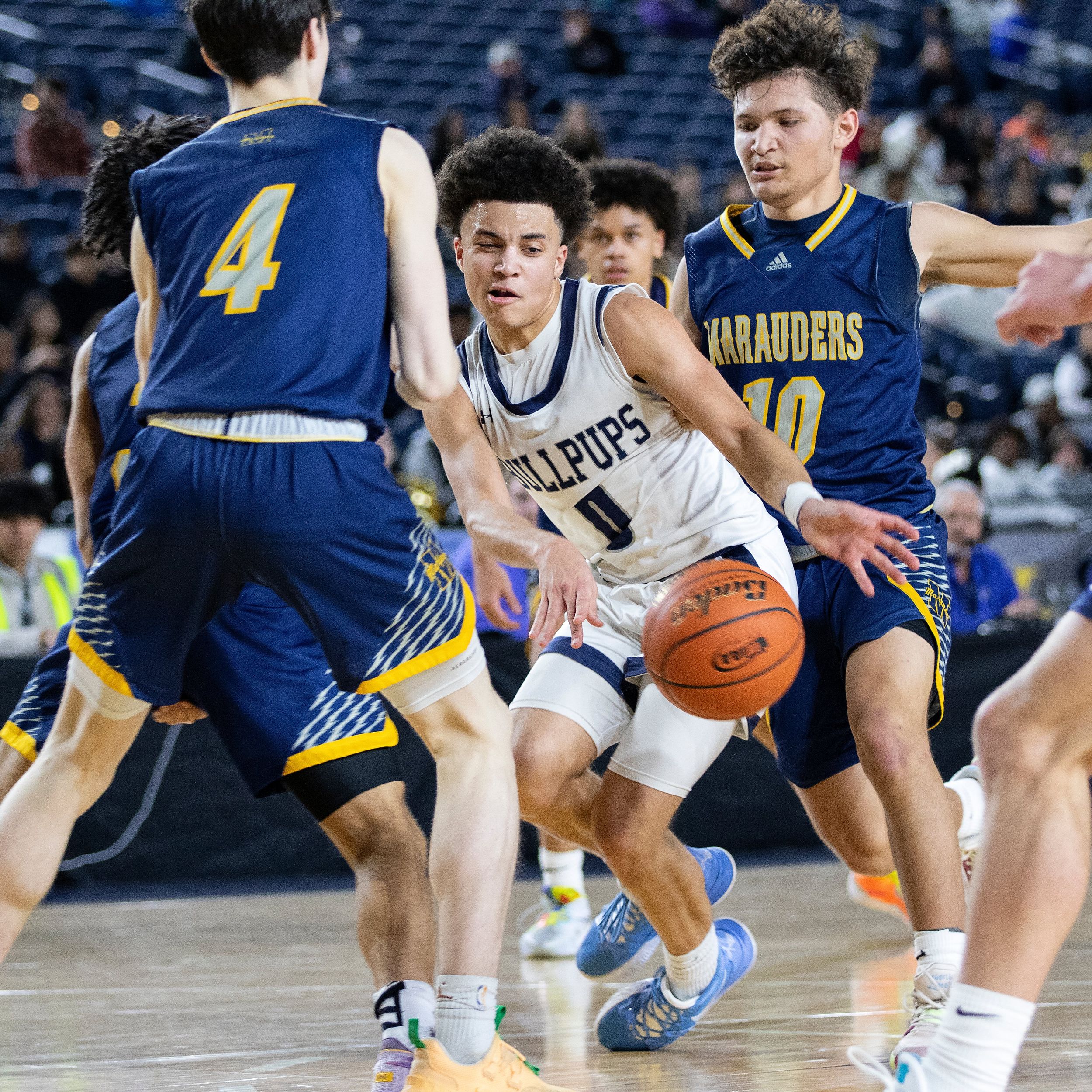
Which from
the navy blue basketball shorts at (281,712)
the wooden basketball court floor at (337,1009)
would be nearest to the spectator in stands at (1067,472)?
the wooden basketball court floor at (337,1009)

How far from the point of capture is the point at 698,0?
17.2 meters

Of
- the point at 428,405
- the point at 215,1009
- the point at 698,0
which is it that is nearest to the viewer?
the point at 428,405

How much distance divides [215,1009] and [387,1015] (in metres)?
1.31

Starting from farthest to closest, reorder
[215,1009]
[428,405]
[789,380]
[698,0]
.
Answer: [698,0] → [215,1009] → [789,380] → [428,405]

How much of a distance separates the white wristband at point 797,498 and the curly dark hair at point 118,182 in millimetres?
1716

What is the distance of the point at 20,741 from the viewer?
135 inches

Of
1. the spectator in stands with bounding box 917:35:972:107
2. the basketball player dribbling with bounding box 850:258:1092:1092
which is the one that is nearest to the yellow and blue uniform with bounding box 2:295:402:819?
the basketball player dribbling with bounding box 850:258:1092:1092

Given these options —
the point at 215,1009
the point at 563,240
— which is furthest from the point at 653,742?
the point at 215,1009

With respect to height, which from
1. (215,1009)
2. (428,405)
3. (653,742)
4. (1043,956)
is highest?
(428,405)

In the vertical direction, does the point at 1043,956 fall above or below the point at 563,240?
below

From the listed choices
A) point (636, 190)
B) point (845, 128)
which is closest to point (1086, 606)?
point (845, 128)

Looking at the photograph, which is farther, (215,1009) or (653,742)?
(215,1009)

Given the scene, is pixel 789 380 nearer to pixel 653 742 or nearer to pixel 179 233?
pixel 653 742

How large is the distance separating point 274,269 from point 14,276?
8590 millimetres
